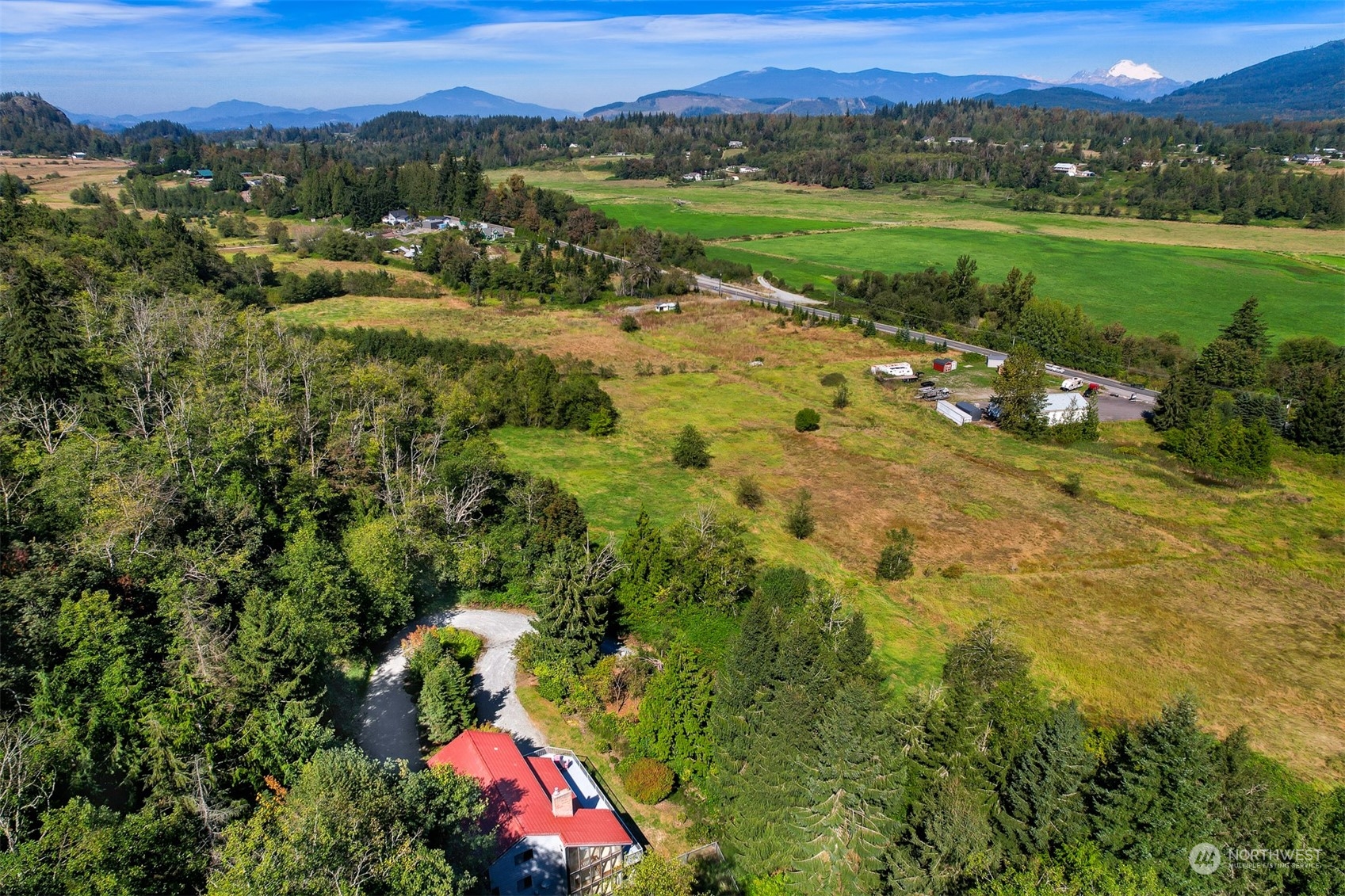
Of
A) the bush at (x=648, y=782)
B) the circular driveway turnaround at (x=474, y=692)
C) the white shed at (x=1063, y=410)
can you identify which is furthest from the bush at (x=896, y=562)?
the white shed at (x=1063, y=410)

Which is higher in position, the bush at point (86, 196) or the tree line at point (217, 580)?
the bush at point (86, 196)

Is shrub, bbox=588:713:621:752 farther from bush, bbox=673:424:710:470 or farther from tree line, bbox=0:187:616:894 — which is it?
bush, bbox=673:424:710:470

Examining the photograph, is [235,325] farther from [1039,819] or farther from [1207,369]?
[1207,369]

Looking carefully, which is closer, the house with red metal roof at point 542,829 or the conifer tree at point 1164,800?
the conifer tree at point 1164,800

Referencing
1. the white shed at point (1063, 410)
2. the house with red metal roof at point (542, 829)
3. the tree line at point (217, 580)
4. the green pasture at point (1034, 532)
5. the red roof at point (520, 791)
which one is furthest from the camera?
the white shed at point (1063, 410)

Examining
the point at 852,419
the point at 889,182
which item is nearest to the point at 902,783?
the point at 852,419

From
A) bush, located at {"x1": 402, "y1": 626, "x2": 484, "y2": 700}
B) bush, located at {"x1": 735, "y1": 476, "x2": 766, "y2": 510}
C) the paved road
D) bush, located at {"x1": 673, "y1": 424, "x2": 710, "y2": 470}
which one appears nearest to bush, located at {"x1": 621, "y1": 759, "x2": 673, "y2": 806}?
bush, located at {"x1": 402, "y1": 626, "x2": 484, "y2": 700}

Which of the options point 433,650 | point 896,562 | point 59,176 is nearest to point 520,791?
point 433,650

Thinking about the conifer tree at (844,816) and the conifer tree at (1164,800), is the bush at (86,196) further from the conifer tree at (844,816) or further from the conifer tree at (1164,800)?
the conifer tree at (1164,800)
